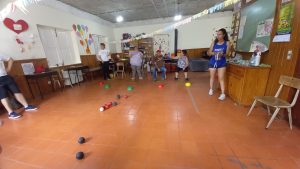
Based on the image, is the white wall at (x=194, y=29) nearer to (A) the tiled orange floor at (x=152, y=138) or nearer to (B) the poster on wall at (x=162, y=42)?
(B) the poster on wall at (x=162, y=42)

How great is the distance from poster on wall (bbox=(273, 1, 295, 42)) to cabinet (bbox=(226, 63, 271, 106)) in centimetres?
53

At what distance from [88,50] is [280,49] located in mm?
6390

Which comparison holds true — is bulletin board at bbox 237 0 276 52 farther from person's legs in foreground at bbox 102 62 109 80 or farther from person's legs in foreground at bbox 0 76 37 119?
person's legs in foreground at bbox 0 76 37 119

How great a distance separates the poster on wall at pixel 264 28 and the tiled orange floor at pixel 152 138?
1397 mm

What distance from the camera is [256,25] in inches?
105

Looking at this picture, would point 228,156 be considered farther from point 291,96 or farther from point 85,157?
point 85,157

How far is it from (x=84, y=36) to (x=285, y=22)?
20.9 feet

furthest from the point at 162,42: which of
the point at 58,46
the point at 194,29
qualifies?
the point at 58,46

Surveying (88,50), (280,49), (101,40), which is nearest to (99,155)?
(280,49)

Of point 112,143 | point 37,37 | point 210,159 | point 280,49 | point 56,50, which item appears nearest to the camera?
point 210,159

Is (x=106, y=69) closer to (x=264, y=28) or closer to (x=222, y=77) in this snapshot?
Answer: (x=222, y=77)

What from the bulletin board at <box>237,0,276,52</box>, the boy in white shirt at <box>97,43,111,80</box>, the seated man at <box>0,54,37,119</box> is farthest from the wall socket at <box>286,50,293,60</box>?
the boy in white shirt at <box>97,43,111,80</box>

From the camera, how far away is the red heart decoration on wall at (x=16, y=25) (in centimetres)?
334

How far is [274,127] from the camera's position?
2.00m
